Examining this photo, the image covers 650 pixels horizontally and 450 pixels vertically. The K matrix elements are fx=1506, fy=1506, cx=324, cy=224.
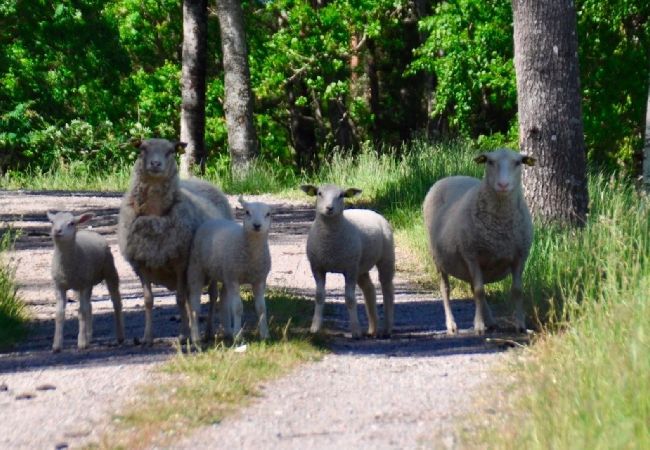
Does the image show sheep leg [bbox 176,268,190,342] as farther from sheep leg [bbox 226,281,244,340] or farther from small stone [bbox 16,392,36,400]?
small stone [bbox 16,392,36,400]

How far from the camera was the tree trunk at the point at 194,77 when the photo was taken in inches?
1268

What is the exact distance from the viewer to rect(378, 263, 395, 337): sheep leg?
41.2ft

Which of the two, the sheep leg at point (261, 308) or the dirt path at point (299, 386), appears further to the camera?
the sheep leg at point (261, 308)

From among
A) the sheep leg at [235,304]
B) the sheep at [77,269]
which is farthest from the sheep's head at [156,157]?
the sheep leg at [235,304]

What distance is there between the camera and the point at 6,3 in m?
33.2

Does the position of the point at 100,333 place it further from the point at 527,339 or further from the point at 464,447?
the point at 464,447

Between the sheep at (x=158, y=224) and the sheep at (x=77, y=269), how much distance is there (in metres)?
0.27

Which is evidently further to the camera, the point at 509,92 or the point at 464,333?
the point at 509,92

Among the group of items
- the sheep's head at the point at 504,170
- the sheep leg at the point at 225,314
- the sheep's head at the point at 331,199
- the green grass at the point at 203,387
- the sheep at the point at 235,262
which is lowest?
the green grass at the point at 203,387

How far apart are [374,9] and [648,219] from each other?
2633 cm

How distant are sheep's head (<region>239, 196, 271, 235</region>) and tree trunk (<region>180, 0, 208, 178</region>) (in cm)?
2086

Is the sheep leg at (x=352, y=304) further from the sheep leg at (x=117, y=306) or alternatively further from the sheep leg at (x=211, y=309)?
the sheep leg at (x=117, y=306)

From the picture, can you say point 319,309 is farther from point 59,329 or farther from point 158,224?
point 59,329

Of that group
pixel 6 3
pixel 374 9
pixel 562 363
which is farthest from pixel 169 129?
pixel 562 363
